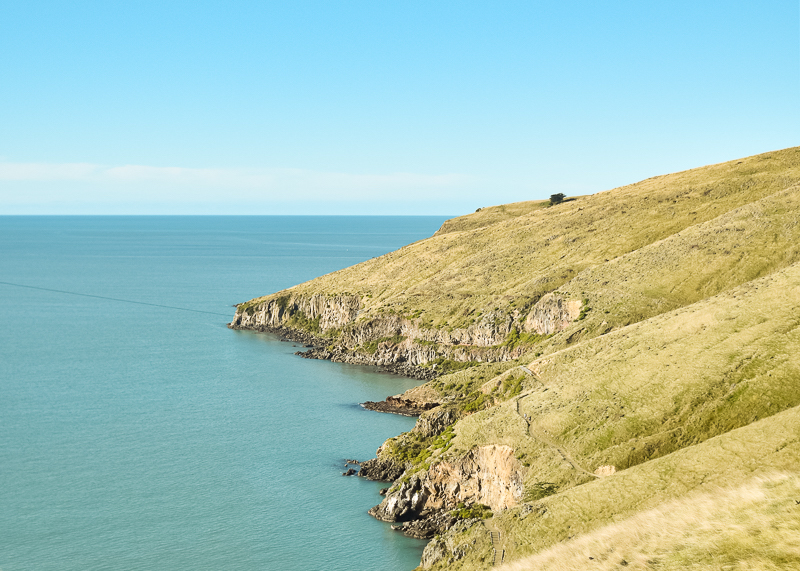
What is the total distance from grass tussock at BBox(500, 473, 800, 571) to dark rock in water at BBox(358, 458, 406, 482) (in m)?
26.6

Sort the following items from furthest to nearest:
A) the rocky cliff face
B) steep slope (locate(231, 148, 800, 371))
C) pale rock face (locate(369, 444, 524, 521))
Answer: the rocky cliff face → steep slope (locate(231, 148, 800, 371)) → pale rock face (locate(369, 444, 524, 521))

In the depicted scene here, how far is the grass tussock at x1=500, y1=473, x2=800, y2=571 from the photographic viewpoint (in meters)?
29.5

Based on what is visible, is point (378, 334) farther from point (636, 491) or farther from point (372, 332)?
point (636, 491)

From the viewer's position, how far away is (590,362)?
68875 mm

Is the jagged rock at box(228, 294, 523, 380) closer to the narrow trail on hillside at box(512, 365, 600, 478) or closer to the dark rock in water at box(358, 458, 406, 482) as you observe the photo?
the dark rock in water at box(358, 458, 406, 482)

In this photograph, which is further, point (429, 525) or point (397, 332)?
point (397, 332)

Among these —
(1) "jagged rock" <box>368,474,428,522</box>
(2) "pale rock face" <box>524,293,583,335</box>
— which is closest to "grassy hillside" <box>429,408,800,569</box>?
(1) "jagged rock" <box>368,474,428,522</box>

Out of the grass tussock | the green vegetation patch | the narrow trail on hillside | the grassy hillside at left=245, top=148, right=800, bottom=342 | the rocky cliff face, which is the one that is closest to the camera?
the grass tussock

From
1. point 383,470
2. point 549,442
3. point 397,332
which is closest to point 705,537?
point 549,442

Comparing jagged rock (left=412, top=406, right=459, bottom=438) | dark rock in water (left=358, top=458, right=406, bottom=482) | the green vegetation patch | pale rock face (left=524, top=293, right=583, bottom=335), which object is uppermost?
pale rock face (left=524, top=293, right=583, bottom=335)

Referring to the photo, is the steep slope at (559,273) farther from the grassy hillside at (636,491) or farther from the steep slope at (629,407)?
the grassy hillside at (636,491)

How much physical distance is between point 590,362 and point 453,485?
1960 cm

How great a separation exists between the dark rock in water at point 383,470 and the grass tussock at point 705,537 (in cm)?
2656

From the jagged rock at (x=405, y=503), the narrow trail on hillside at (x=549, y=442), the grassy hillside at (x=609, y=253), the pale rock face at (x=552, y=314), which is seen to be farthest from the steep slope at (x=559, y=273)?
the jagged rock at (x=405, y=503)
